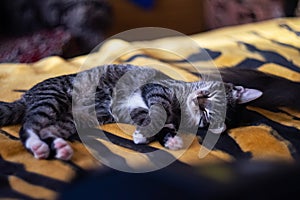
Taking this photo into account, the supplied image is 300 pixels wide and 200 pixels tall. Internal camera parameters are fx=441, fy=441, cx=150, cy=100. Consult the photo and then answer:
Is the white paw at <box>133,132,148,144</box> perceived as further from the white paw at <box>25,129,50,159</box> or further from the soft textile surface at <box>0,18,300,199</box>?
Answer: the white paw at <box>25,129,50,159</box>

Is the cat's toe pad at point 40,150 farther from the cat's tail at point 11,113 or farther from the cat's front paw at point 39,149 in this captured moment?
the cat's tail at point 11,113

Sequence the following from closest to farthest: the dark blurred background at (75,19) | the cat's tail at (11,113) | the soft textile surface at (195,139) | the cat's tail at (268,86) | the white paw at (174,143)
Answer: the soft textile surface at (195,139) < the white paw at (174,143) < the cat's tail at (11,113) < the cat's tail at (268,86) < the dark blurred background at (75,19)

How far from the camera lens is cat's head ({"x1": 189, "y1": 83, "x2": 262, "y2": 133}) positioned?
55.6 inches

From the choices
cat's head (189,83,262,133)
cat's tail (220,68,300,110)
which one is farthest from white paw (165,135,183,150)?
cat's tail (220,68,300,110)

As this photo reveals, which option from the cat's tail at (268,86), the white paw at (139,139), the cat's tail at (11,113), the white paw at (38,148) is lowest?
the cat's tail at (268,86)

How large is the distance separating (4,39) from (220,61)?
3.84ft

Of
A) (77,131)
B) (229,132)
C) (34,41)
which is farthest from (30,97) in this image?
(34,41)

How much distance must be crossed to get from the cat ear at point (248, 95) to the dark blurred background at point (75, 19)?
1013mm

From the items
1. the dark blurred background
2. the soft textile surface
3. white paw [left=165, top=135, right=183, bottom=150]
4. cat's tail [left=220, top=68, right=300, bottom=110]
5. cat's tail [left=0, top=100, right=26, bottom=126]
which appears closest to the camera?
the soft textile surface

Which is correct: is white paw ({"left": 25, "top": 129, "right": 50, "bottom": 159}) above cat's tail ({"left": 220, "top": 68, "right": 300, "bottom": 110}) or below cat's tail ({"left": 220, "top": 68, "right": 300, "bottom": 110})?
above

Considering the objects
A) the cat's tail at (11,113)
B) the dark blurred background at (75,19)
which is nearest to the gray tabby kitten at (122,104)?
the cat's tail at (11,113)

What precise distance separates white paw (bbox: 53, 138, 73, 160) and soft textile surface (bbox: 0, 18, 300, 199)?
2cm

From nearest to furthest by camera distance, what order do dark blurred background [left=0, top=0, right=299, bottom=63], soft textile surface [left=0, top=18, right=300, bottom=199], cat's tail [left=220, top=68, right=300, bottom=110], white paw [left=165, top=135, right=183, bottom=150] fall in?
soft textile surface [left=0, top=18, right=300, bottom=199]
white paw [left=165, top=135, right=183, bottom=150]
cat's tail [left=220, top=68, right=300, bottom=110]
dark blurred background [left=0, top=0, right=299, bottom=63]

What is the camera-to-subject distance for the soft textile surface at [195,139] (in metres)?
1.11
